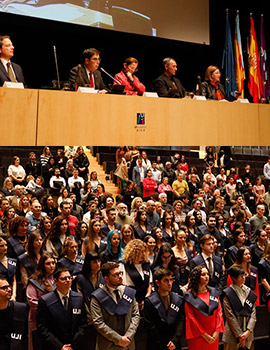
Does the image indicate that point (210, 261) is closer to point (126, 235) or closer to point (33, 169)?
point (126, 235)

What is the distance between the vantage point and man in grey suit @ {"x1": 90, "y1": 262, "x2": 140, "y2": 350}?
10.3ft

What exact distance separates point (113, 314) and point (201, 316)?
2.23 ft

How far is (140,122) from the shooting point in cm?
313

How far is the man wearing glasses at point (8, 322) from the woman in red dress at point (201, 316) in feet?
3.94

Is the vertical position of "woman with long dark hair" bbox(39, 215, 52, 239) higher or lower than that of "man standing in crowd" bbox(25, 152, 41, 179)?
lower

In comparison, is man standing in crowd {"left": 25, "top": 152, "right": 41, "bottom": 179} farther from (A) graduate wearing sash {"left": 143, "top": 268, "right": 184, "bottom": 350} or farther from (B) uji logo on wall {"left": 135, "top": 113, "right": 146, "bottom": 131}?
(B) uji logo on wall {"left": 135, "top": 113, "right": 146, "bottom": 131}

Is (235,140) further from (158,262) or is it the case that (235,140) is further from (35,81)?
(35,81)

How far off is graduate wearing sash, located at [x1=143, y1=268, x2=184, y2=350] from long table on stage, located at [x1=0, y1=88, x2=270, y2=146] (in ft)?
3.35

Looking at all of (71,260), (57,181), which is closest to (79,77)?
(71,260)

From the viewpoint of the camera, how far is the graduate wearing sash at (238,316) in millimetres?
3656

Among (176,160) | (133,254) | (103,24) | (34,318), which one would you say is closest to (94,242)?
(133,254)

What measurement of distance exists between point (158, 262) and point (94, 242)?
2.65ft

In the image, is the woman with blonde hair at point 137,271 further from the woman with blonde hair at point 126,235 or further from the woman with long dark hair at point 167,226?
the woman with long dark hair at point 167,226

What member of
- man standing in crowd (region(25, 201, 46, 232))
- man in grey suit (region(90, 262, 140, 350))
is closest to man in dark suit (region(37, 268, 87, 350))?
man in grey suit (region(90, 262, 140, 350))
